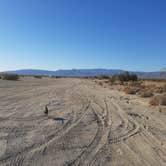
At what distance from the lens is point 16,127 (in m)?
9.67

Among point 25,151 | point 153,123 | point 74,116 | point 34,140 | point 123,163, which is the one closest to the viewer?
point 123,163

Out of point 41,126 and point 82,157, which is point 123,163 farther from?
point 41,126

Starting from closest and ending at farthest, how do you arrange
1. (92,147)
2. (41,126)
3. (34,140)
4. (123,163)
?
(123,163), (92,147), (34,140), (41,126)

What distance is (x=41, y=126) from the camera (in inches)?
392

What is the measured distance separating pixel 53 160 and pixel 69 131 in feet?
9.82

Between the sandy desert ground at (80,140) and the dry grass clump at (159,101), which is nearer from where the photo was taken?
the sandy desert ground at (80,140)

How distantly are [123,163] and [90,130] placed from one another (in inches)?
131

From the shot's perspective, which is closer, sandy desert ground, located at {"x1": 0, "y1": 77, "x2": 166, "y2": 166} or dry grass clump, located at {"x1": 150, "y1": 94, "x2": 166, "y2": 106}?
sandy desert ground, located at {"x1": 0, "y1": 77, "x2": 166, "y2": 166}

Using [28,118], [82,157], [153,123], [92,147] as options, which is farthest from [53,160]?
[153,123]

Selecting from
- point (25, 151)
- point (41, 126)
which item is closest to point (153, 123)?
point (41, 126)

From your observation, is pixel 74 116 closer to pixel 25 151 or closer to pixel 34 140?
pixel 34 140

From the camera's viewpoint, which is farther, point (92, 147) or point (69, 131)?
point (69, 131)

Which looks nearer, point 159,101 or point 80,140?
point 80,140

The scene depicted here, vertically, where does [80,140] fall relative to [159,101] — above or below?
above
